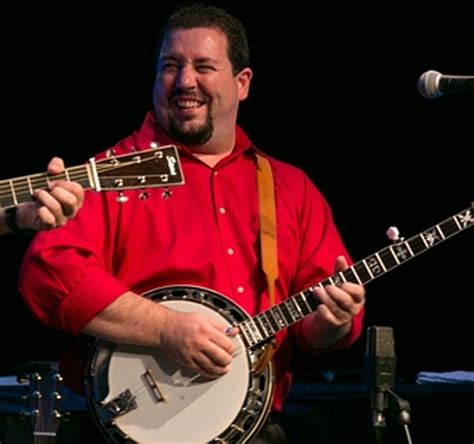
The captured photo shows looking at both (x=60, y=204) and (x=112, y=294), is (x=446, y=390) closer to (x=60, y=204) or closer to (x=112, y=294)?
(x=112, y=294)

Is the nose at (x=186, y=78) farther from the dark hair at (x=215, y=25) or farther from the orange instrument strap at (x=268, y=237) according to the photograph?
the orange instrument strap at (x=268, y=237)

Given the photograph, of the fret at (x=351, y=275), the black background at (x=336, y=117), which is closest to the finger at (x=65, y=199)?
the fret at (x=351, y=275)

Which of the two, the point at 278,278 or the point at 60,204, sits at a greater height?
the point at 60,204

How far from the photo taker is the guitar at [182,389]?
402cm

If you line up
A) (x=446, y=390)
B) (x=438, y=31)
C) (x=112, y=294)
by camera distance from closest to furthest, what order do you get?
(x=112, y=294), (x=446, y=390), (x=438, y=31)

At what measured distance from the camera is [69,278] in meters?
3.99

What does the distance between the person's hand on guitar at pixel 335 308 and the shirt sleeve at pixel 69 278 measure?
660 mm

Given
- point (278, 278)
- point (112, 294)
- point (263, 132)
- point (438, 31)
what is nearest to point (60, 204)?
Result: point (112, 294)

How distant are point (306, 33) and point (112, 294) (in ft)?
6.76

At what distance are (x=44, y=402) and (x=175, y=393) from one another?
781mm

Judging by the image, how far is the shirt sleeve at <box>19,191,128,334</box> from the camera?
399 cm

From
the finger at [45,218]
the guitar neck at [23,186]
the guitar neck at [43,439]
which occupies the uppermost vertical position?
the guitar neck at [23,186]

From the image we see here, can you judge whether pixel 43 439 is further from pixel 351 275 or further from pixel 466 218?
pixel 466 218

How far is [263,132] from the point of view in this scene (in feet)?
18.6
